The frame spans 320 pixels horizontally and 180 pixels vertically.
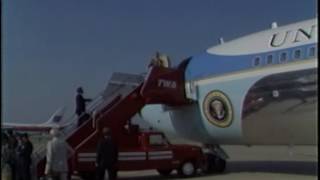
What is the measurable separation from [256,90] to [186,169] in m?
4.32

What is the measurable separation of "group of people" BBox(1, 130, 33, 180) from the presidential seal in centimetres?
615

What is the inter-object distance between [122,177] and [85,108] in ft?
9.24

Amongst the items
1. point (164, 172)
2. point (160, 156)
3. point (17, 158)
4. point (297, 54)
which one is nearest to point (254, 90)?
point (297, 54)

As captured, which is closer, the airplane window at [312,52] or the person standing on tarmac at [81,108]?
the airplane window at [312,52]

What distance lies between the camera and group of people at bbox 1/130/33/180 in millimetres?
17094

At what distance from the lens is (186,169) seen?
21250 mm

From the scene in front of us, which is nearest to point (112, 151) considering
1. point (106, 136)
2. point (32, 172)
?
point (106, 136)

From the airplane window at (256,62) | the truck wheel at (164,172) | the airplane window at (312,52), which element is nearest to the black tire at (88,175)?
the truck wheel at (164,172)

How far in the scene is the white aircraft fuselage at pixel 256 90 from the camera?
17375 mm

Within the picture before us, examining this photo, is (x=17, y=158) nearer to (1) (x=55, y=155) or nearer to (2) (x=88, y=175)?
→ (2) (x=88, y=175)

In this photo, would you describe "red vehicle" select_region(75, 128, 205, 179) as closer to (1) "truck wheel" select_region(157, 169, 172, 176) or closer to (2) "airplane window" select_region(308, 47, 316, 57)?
(1) "truck wheel" select_region(157, 169, 172, 176)

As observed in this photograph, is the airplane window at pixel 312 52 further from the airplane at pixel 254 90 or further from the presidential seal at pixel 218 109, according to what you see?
the presidential seal at pixel 218 109

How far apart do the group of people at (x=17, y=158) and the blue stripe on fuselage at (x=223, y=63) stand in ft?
21.3

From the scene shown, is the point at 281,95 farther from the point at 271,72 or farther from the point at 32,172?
the point at 32,172
